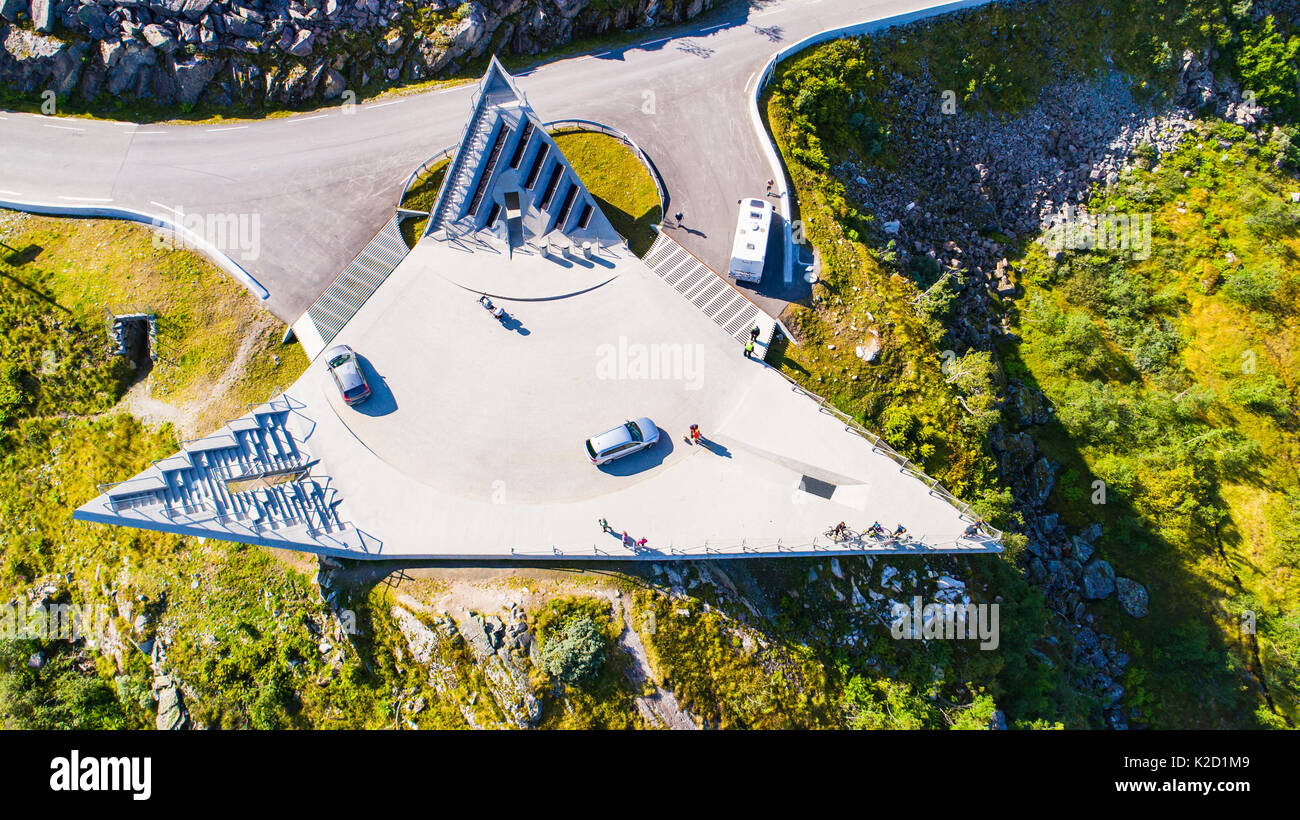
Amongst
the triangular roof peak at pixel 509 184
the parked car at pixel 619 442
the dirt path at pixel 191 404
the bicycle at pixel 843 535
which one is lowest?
the bicycle at pixel 843 535

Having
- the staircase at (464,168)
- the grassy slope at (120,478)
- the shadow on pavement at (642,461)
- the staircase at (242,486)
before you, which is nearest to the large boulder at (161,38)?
the grassy slope at (120,478)

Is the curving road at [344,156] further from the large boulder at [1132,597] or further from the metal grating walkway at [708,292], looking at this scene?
the large boulder at [1132,597]

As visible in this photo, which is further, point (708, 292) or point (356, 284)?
point (708, 292)

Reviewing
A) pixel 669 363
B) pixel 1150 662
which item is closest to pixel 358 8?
pixel 669 363

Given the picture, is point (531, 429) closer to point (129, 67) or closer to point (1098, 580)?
point (129, 67)

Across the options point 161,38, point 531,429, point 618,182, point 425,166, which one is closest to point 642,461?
point 531,429
